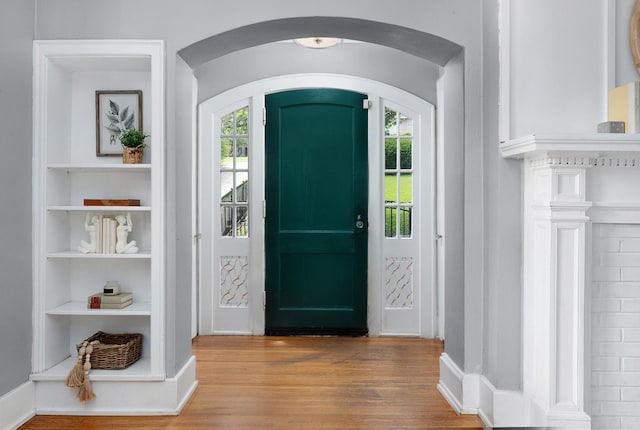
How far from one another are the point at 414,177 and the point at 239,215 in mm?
1638

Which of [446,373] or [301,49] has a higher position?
[301,49]

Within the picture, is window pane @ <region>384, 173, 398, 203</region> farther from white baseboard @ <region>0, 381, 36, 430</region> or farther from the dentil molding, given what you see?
white baseboard @ <region>0, 381, 36, 430</region>

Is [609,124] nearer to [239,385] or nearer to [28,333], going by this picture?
[239,385]

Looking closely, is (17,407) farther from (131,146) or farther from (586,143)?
(586,143)

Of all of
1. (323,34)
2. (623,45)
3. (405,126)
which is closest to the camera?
(623,45)

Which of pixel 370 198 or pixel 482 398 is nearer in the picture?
pixel 482 398

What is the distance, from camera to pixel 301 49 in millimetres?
5016

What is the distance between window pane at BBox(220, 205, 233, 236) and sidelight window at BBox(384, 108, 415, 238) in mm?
1425

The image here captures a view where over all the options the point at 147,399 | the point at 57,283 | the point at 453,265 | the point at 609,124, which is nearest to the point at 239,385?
the point at 147,399

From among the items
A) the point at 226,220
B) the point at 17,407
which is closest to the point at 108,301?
the point at 17,407

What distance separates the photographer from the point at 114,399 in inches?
123

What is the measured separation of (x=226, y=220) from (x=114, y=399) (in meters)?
2.22

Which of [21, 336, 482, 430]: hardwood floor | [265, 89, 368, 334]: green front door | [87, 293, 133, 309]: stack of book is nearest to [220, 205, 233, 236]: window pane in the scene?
[265, 89, 368, 334]: green front door

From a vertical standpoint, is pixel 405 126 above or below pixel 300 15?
below
